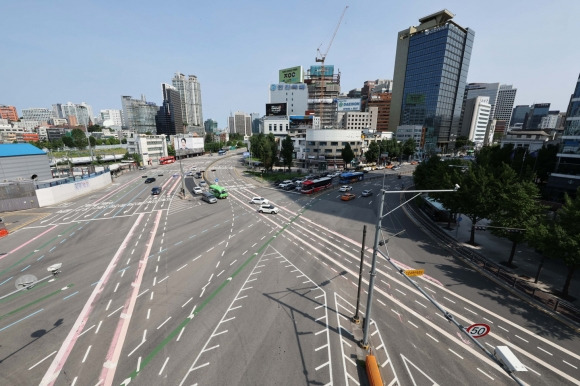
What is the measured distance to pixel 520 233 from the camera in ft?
77.4

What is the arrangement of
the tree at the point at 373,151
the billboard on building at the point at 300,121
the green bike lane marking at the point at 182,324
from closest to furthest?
the green bike lane marking at the point at 182,324 < the tree at the point at 373,151 < the billboard on building at the point at 300,121

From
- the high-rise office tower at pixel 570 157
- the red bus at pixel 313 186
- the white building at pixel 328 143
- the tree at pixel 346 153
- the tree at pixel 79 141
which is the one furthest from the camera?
the tree at pixel 79 141

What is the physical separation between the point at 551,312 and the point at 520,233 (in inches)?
299

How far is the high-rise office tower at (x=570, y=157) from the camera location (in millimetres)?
36156

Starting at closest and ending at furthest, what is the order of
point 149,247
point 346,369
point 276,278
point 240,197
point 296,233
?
point 346,369 < point 276,278 < point 149,247 < point 296,233 < point 240,197

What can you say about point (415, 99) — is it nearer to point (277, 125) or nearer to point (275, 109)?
point (275, 109)

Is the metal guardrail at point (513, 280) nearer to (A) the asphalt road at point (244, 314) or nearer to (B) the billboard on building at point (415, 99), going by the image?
(A) the asphalt road at point (244, 314)

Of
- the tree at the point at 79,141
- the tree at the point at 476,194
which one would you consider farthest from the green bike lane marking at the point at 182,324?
the tree at the point at 79,141

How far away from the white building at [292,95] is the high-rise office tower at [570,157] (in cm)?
13903

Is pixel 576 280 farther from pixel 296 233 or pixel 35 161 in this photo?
pixel 35 161

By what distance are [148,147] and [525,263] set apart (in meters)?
140

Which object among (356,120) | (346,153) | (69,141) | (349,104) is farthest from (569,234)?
(69,141)

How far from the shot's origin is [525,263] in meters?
26.6

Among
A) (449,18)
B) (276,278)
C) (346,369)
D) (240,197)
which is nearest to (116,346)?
(276,278)
